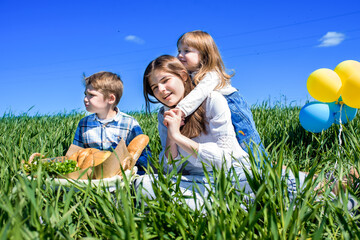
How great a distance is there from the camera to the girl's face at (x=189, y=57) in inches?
96.1

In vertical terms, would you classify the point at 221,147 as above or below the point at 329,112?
below

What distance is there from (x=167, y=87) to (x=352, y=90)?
162 centimetres

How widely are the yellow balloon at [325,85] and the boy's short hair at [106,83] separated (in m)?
1.72

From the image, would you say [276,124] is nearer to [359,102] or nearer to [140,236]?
[359,102]

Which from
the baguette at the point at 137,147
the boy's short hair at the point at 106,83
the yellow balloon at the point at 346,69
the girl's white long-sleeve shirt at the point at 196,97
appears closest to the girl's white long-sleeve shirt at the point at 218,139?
the girl's white long-sleeve shirt at the point at 196,97

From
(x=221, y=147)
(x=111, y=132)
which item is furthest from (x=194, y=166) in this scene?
(x=111, y=132)

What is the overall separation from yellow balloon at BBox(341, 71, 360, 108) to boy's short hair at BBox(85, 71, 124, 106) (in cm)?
192

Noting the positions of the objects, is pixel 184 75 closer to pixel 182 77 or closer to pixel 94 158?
pixel 182 77

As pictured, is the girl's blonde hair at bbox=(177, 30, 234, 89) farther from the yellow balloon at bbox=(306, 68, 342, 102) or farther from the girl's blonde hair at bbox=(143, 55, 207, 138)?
the yellow balloon at bbox=(306, 68, 342, 102)

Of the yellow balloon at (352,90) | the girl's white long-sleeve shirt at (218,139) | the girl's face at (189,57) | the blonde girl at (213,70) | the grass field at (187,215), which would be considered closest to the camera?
the grass field at (187,215)

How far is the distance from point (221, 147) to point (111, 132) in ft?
3.51

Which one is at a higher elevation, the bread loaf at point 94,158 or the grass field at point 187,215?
the bread loaf at point 94,158

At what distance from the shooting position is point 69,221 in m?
1.14

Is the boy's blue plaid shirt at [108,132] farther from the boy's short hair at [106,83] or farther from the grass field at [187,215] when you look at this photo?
the grass field at [187,215]
